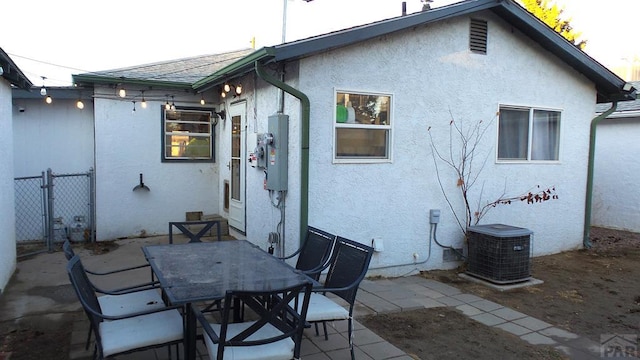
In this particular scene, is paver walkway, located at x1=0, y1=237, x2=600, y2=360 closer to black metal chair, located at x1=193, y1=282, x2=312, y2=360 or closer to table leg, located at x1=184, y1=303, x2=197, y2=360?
table leg, located at x1=184, y1=303, x2=197, y2=360

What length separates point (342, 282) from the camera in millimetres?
3834

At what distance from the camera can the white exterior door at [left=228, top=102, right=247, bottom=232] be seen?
7.51m

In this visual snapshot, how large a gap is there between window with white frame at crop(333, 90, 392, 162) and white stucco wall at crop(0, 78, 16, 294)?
13.6 ft

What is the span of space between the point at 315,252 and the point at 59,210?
255 inches

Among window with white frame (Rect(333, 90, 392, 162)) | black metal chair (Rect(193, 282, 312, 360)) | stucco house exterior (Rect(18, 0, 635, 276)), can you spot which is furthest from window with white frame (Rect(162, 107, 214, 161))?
black metal chair (Rect(193, 282, 312, 360))

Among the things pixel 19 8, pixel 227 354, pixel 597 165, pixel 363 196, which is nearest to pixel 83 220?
pixel 363 196

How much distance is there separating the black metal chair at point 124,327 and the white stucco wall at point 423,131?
2.69 metres

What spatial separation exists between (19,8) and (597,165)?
1836cm

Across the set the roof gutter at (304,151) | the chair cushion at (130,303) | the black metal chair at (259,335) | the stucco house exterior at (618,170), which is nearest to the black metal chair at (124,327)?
the chair cushion at (130,303)

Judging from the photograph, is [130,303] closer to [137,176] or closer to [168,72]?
[137,176]

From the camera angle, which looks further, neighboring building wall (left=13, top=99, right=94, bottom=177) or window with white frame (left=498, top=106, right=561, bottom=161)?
neighboring building wall (left=13, top=99, right=94, bottom=177)

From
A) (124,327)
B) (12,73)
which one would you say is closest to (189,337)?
(124,327)

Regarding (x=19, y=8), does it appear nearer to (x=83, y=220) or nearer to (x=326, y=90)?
(x=83, y=220)

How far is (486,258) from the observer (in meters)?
6.00
